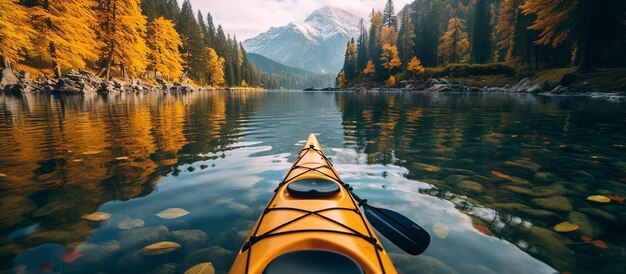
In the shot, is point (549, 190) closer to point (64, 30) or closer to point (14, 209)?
point (14, 209)

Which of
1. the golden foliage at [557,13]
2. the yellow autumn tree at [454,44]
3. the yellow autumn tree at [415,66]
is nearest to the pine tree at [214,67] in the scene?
the yellow autumn tree at [415,66]

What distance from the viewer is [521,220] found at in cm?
434

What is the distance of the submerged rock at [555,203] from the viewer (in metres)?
4.69

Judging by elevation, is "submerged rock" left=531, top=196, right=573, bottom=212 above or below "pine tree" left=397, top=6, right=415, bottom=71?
below

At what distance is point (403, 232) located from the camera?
142 inches

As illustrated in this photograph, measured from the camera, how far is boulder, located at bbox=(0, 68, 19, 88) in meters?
27.9

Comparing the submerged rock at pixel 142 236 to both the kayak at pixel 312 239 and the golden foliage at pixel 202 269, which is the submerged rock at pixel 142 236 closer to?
the golden foliage at pixel 202 269

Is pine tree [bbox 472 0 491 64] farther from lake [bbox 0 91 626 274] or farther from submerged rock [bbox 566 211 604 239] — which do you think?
submerged rock [bbox 566 211 604 239]

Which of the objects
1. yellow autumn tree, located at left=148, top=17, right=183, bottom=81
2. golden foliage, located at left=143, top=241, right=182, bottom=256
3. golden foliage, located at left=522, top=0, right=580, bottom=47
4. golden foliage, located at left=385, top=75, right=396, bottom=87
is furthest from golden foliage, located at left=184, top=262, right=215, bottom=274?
golden foliage, located at left=385, top=75, right=396, bottom=87

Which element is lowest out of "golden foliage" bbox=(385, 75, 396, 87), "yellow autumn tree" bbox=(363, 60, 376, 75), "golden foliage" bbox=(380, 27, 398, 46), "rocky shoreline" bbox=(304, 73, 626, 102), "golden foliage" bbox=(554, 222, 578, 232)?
"golden foliage" bbox=(554, 222, 578, 232)

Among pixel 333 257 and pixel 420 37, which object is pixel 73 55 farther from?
pixel 420 37

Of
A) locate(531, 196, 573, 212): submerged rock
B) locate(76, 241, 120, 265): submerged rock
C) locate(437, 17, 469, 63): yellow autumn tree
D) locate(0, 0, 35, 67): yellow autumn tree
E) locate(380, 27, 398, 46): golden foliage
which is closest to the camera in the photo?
locate(76, 241, 120, 265): submerged rock

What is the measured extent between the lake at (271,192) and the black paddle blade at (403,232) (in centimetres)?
16

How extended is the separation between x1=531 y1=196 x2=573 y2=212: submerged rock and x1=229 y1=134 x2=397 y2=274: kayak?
3299mm
